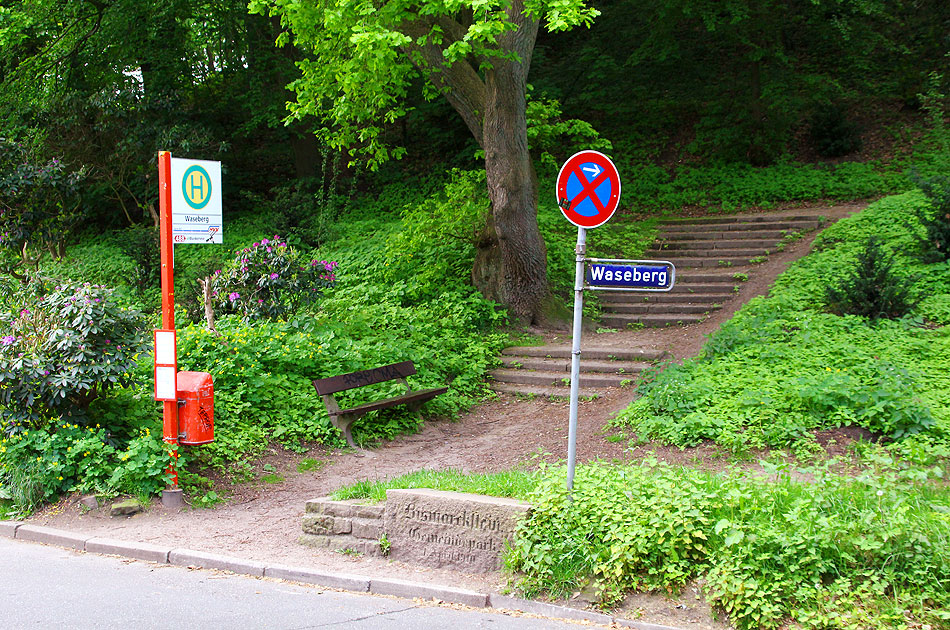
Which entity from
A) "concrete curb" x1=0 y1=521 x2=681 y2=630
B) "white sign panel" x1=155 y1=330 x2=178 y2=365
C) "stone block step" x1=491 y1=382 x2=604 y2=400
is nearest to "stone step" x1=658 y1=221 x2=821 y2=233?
"stone block step" x1=491 y1=382 x2=604 y2=400

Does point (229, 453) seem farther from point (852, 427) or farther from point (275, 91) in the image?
point (275, 91)

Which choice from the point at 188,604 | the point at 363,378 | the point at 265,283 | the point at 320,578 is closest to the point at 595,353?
the point at 363,378

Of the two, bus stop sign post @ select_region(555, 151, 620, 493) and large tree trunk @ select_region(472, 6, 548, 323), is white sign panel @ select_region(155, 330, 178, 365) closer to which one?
bus stop sign post @ select_region(555, 151, 620, 493)

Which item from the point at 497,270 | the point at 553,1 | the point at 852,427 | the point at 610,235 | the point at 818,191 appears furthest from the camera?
the point at 818,191

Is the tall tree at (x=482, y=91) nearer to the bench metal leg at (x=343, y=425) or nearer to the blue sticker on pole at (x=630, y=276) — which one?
the bench metal leg at (x=343, y=425)

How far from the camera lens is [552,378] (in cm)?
1198

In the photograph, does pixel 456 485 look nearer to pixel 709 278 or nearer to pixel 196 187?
pixel 196 187

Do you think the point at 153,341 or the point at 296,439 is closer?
the point at 153,341

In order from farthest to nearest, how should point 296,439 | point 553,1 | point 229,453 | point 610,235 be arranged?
1. point 610,235
2. point 553,1
3. point 296,439
4. point 229,453

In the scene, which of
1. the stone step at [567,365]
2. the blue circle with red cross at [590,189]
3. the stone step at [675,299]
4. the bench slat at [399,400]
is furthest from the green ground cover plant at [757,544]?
the stone step at [675,299]

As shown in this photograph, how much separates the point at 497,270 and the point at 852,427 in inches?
296

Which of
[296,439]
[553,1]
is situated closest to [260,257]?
[296,439]

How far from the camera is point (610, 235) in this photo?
17.5 m

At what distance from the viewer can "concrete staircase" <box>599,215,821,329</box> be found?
1412cm
